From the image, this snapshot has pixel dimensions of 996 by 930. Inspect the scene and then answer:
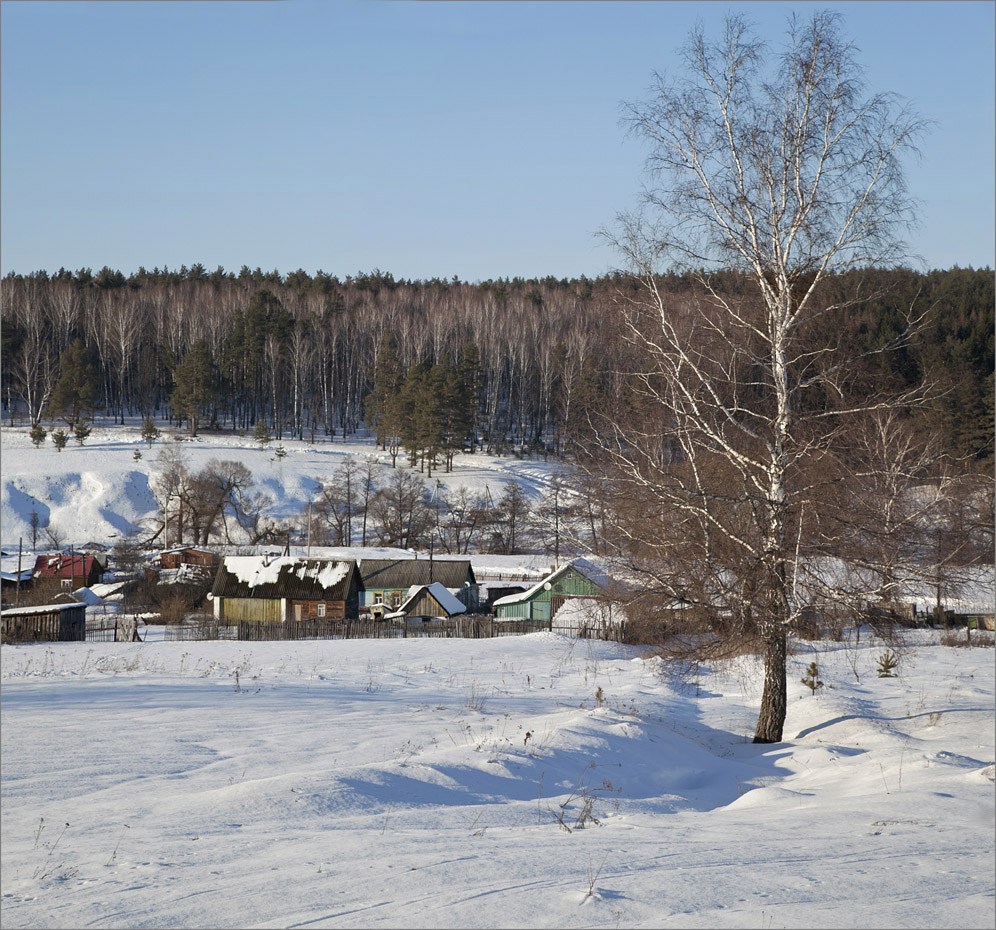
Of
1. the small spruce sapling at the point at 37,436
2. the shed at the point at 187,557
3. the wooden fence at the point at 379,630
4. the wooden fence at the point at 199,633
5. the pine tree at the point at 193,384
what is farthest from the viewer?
the pine tree at the point at 193,384

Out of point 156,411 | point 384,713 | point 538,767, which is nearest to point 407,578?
point 384,713

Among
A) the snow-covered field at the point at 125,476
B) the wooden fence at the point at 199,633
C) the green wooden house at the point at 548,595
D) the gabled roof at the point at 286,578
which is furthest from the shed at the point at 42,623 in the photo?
the snow-covered field at the point at 125,476

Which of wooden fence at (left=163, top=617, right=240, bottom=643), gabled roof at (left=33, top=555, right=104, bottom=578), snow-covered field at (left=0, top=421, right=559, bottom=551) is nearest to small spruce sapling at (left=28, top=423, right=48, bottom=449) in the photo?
snow-covered field at (left=0, top=421, right=559, bottom=551)

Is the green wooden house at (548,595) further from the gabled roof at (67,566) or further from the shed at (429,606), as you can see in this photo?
the gabled roof at (67,566)

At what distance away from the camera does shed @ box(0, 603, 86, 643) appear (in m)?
28.1

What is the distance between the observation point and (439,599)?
126ft

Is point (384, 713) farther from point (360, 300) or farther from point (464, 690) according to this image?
point (360, 300)

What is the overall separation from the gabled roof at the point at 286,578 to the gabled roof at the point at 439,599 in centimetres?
290

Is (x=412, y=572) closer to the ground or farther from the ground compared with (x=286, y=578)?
closer to the ground

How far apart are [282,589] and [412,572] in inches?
346

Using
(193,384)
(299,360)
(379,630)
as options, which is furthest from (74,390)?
(379,630)

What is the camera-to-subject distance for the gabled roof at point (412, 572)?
4359 cm

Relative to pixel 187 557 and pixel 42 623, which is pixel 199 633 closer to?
pixel 42 623

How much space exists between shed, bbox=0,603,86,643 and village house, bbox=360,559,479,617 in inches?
620
